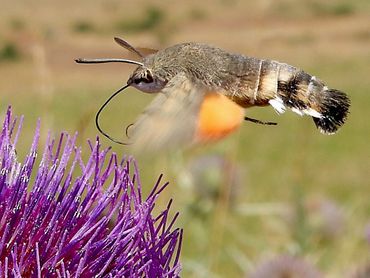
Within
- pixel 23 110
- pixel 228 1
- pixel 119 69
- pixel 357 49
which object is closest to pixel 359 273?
pixel 23 110

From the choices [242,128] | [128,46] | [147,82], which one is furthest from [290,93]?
[242,128]

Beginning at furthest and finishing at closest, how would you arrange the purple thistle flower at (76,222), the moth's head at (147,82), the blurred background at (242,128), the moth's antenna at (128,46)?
the blurred background at (242,128)
the moth's antenna at (128,46)
the moth's head at (147,82)
the purple thistle flower at (76,222)

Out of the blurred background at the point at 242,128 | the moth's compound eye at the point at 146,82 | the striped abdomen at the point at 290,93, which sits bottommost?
the moth's compound eye at the point at 146,82

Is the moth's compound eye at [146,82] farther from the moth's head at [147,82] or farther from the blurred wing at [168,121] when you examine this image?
the blurred wing at [168,121]

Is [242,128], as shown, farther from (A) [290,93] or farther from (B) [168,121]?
(B) [168,121]

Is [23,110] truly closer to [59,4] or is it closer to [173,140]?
[173,140]

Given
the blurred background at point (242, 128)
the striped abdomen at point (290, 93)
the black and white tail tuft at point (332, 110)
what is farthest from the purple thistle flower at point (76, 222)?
the black and white tail tuft at point (332, 110)

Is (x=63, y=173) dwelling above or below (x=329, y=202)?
below
